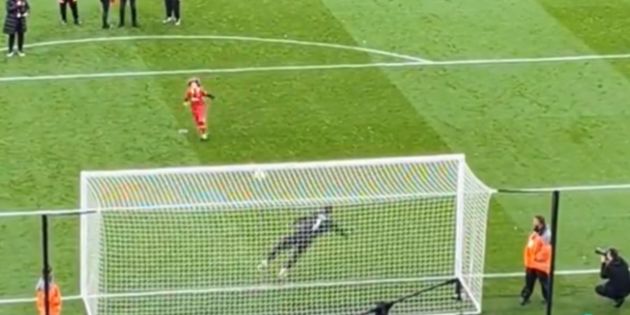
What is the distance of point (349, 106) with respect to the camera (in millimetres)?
30469

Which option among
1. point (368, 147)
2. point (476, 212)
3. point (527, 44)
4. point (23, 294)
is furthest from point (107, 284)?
point (527, 44)

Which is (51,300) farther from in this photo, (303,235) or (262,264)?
(303,235)

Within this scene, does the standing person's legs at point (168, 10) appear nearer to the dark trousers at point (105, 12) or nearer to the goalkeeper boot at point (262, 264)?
the dark trousers at point (105, 12)

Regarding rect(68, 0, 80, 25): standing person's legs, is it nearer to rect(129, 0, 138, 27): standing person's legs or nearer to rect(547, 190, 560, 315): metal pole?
rect(129, 0, 138, 27): standing person's legs

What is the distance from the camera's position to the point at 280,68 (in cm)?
3200

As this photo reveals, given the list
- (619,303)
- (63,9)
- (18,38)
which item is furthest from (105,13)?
(619,303)

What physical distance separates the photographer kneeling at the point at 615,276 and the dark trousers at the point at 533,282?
0.77 meters

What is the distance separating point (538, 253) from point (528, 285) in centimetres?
67

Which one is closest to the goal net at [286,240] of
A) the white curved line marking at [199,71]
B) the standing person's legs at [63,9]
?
the white curved line marking at [199,71]

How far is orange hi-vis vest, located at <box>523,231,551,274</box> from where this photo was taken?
23.0 m

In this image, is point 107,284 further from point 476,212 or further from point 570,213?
point 570,213

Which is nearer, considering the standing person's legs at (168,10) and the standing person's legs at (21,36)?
the standing person's legs at (21,36)

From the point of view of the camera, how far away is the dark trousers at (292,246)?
2309 cm

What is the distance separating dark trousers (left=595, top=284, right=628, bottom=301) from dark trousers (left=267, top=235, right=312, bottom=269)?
150 inches
